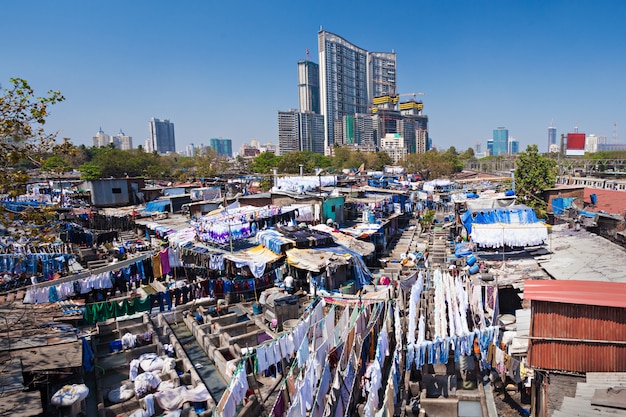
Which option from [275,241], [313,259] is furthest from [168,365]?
[275,241]

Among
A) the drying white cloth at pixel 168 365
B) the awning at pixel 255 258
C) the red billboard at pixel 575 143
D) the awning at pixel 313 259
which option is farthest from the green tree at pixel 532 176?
the red billboard at pixel 575 143

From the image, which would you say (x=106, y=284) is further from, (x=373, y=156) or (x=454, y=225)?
(x=373, y=156)

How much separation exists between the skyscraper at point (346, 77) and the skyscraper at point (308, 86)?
2006 cm

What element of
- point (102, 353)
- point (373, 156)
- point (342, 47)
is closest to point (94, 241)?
point (102, 353)

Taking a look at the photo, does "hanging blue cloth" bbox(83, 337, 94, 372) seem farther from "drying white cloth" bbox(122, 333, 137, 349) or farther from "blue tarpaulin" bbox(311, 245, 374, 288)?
"blue tarpaulin" bbox(311, 245, 374, 288)

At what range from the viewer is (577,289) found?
8359 mm

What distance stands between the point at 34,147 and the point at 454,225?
2856 centimetres

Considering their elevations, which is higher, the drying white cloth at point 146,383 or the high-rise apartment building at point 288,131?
the high-rise apartment building at point 288,131

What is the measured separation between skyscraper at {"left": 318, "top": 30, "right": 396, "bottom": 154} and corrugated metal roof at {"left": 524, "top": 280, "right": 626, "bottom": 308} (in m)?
146

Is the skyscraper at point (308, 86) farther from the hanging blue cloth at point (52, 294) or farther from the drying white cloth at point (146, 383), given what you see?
the drying white cloth at point (146, 383)

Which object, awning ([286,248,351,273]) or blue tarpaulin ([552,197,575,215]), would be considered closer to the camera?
awning ([286,248,351,273])

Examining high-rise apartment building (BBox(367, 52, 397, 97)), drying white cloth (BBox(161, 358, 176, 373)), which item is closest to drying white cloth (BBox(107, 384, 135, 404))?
drying white cloth (BBox(161, 358, 176, 373))

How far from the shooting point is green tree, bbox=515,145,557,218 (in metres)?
32.3

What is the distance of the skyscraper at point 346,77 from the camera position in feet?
481
